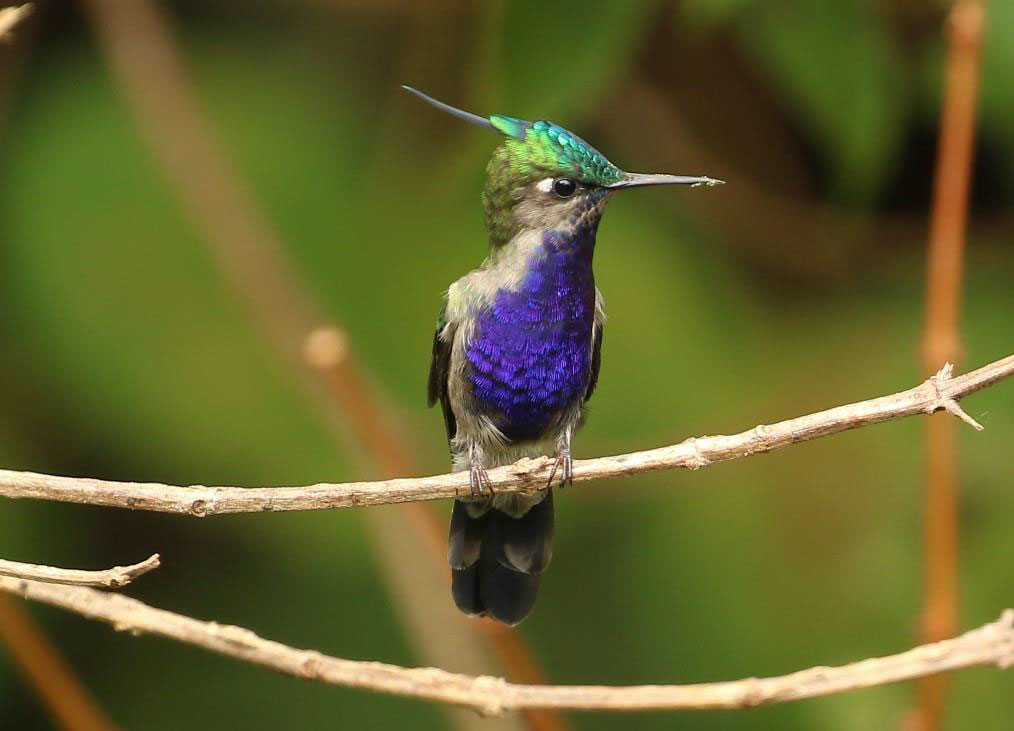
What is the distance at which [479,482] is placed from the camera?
Answer: 1.88 m

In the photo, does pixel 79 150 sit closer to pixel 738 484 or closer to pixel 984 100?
pixel 738 484

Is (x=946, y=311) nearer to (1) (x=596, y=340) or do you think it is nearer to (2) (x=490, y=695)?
(1) (x=596, y=340)

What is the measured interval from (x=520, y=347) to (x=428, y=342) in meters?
0.84

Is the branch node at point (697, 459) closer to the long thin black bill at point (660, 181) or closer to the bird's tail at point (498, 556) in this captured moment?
the long thin black bill at point (660, 181)

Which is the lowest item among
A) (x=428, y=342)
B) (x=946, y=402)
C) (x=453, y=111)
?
(x=946, y=402)

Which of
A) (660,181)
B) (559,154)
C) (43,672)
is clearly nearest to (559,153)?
(559,154)

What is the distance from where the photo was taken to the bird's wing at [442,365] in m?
2.46

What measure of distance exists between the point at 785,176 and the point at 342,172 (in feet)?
3.93

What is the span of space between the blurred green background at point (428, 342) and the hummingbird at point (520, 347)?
2.10ft

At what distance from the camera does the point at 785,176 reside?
347 cm

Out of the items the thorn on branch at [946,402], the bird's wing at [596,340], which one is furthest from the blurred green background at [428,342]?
the thorn on branch at [946,402]

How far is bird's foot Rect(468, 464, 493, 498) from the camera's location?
1744 mm

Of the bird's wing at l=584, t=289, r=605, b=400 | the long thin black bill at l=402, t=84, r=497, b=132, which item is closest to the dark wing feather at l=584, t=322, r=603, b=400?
the bird's wing at l=584, t=289, r=605, b=400

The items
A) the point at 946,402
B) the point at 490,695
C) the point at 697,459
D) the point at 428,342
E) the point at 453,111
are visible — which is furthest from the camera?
the point at 428,342
